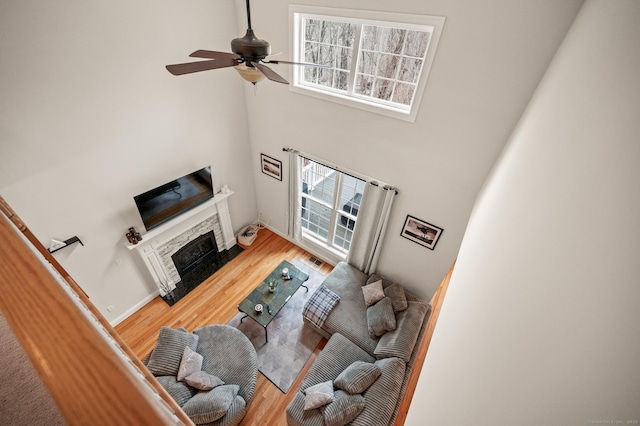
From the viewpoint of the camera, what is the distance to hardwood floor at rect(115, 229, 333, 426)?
353 cm

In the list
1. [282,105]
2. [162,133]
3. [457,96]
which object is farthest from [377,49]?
[162,133]

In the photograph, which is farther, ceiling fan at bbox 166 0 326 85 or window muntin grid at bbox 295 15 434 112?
window muntin grid at bbox 295 15 434 112

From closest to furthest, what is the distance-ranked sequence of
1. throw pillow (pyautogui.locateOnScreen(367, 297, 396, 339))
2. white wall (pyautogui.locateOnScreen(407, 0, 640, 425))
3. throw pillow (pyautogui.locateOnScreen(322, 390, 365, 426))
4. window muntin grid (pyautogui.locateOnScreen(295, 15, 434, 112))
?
1. white wall (pyautogui.locateOnScreen(407, 0, 640, 425))
2. throw pillow (pyautogui.locateOnScreen(322, 390, 365, 426))
3. window muntin grid (pyautogui.locateOnScreen(295, 15, 434, 112))
4. throw pillow (pyautogui.locateOnScreen(367, 297, 396, 339))

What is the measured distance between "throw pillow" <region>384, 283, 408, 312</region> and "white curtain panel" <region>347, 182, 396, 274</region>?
50 centimetres

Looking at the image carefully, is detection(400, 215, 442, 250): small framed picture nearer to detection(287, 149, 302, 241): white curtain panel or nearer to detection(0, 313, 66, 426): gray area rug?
detection(287, 149, 302, 241): white curtain panel

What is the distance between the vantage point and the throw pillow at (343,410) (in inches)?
109

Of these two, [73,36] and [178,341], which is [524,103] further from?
[178,341]

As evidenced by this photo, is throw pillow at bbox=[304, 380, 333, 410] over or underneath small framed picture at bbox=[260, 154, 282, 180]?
underneath

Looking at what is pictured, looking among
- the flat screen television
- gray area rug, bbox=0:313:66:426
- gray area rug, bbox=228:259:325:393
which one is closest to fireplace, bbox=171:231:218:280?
the flat screen television

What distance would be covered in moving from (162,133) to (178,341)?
2685 mm

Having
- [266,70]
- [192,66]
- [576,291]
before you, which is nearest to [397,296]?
[266,70]

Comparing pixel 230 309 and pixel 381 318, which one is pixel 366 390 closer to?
pixel 381 318

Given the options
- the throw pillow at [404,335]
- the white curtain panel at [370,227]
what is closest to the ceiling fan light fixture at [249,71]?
the white curtain panel at [370,227]

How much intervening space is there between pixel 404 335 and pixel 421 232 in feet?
4.52
